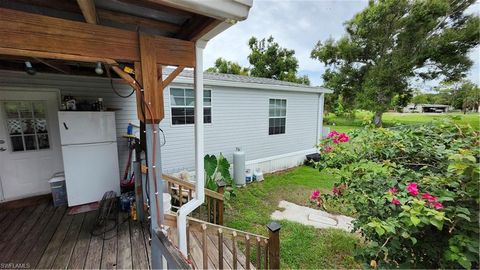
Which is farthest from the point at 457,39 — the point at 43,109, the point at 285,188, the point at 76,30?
the point at 43,109

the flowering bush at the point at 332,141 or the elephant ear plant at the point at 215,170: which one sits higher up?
the flowering bush at the point at 332,141

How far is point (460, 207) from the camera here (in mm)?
1221

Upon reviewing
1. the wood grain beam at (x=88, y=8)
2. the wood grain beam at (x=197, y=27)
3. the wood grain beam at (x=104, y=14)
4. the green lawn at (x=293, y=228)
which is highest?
the wood grain beam at (x=104, y=14)

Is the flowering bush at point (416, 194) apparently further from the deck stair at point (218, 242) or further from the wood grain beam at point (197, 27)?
the wood grain beam at point (197, 27)

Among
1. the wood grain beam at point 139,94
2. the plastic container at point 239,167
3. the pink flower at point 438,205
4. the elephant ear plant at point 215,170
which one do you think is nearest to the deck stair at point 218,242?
the elephant ear plant at point 215,170

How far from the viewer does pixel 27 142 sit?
3520 millimetres

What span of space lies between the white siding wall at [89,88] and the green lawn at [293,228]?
2.95 metres

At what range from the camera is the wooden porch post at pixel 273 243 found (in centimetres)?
238

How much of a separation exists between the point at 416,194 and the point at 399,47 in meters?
16.2

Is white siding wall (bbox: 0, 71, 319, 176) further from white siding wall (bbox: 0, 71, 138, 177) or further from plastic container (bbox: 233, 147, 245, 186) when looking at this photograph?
plastic container (bbox: 233, 147, 245, 186)

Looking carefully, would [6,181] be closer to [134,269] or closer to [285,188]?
[134,269]

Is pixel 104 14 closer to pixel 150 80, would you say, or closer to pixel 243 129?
pixel 150 80

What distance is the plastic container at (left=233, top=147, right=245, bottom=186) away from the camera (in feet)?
19.6
